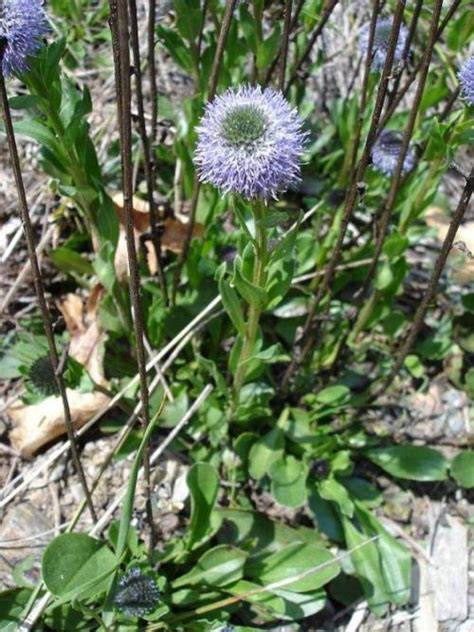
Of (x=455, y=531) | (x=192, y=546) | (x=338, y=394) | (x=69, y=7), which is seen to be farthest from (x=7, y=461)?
(x=69, y=7)

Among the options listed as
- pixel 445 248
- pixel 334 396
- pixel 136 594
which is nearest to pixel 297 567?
pixel 136 594

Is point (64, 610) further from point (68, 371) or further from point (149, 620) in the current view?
point (68, 371)

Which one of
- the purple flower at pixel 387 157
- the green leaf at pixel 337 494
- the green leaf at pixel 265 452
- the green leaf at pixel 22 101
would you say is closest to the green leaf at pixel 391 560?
the green leaf at pixel 337 494

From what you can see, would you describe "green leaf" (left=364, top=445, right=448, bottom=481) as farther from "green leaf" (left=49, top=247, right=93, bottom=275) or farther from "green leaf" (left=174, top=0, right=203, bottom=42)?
"green leaf" (left=174, top=0, right=203, bottom=42)

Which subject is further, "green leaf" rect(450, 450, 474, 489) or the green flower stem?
"green leaf" rect(450, 450, 474, 489)

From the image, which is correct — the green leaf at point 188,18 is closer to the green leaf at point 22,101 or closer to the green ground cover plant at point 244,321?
the green ground cover plant at point 244,321

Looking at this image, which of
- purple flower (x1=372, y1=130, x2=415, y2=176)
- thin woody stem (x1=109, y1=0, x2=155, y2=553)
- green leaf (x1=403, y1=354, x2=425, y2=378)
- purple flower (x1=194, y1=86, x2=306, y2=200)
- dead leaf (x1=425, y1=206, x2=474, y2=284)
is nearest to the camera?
thin woody stem (x1=109, y1=0, x2=155, y2=553)

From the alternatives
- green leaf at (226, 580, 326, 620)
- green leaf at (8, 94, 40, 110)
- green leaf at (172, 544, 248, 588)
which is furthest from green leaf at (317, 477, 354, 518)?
green leaf at (8, 94, 40, 110)
